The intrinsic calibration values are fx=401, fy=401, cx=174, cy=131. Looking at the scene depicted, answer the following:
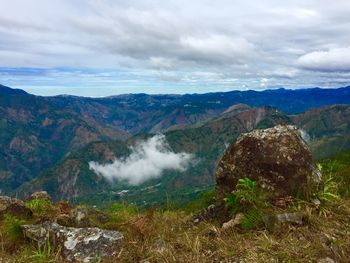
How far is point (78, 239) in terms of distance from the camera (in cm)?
873

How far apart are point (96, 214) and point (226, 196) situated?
11.4 ft

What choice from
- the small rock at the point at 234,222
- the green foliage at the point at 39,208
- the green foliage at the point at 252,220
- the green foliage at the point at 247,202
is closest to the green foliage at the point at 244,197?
the green foliage at the point at 247,202

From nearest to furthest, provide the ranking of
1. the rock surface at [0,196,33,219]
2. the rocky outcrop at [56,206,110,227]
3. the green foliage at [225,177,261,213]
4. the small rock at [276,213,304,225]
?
1. the small rock at [276,213,304,225]
2. the green foliage at [225,177,261,213]
3. the rocky outcrop at [56,206,110,227]
4. the rock surface at [0,196,33,219]

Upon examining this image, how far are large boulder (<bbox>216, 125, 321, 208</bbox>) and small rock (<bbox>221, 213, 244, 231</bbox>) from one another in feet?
3.37

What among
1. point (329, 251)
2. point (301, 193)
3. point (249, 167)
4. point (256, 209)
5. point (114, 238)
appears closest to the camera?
point (329, 251)

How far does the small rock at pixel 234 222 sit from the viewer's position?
364 inches

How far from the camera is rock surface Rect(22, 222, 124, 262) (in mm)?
8328

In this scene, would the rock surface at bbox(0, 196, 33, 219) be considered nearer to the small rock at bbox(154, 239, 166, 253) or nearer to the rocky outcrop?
the rocky outcrop

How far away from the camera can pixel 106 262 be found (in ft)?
25.9

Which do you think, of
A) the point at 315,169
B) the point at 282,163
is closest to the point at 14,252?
the point at 282,163

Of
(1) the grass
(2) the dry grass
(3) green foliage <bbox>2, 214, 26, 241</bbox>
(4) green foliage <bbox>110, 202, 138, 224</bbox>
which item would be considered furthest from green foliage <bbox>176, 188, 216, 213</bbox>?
(3) green foliage <bbox>2, 214, 26, 241</bbox>

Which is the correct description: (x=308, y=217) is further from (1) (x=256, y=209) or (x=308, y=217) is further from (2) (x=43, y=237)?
(2) (x=43, y=237)

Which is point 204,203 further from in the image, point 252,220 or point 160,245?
point 160,245

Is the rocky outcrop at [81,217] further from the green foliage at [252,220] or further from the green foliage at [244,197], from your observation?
the green foliage at [252,220]
